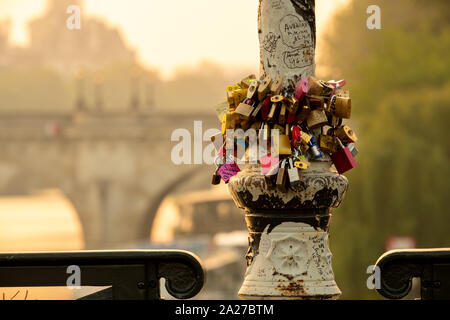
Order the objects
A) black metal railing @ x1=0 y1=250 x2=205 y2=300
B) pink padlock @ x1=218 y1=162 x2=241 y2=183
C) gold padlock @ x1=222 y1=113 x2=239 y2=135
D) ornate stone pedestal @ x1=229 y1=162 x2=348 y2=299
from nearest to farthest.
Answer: black metal railing @ x1=0 y1=250 x2=205 y2=300, ornate stone pedestal @ x1=229 y1=162 x2=348 y2=299, gold padlock @ x1=222 y1=113 x2=239 y2=135, pink padlock @ x1=218 y1=162 x2=241 y2=183

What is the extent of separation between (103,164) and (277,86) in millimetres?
50890

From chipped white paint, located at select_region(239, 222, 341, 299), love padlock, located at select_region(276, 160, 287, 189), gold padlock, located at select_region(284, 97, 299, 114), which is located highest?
gold padlock, located at select_region(284, 97, 299, 114)

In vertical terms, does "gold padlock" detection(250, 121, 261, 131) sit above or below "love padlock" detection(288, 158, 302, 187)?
above

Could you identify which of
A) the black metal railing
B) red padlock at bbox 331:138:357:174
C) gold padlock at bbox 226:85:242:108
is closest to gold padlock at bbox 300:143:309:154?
red padlock at bbox 331:138:357:174

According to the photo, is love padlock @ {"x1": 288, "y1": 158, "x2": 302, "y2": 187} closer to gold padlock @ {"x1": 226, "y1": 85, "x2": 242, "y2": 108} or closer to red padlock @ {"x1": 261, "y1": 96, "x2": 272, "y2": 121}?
red padlock @ {"x1": 261, "y1": 96, "x2": 272, "y2": 121}

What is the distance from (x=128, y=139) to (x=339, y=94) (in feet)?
163

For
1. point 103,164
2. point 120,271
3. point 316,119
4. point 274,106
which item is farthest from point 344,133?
point 103,164

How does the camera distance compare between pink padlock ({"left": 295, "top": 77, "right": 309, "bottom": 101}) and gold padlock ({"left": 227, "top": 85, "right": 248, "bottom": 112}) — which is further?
gold padlock ({"left": 227, "top": 85, "right": 248, "bottom": 112})

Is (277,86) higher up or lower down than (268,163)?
higher up

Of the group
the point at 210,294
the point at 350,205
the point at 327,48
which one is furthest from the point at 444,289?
the point at 327,48

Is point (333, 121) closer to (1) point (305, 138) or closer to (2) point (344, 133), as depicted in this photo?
(2) point (344, 133)

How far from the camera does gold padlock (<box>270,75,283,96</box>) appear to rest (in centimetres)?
611

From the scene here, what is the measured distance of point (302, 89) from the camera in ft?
20.0
